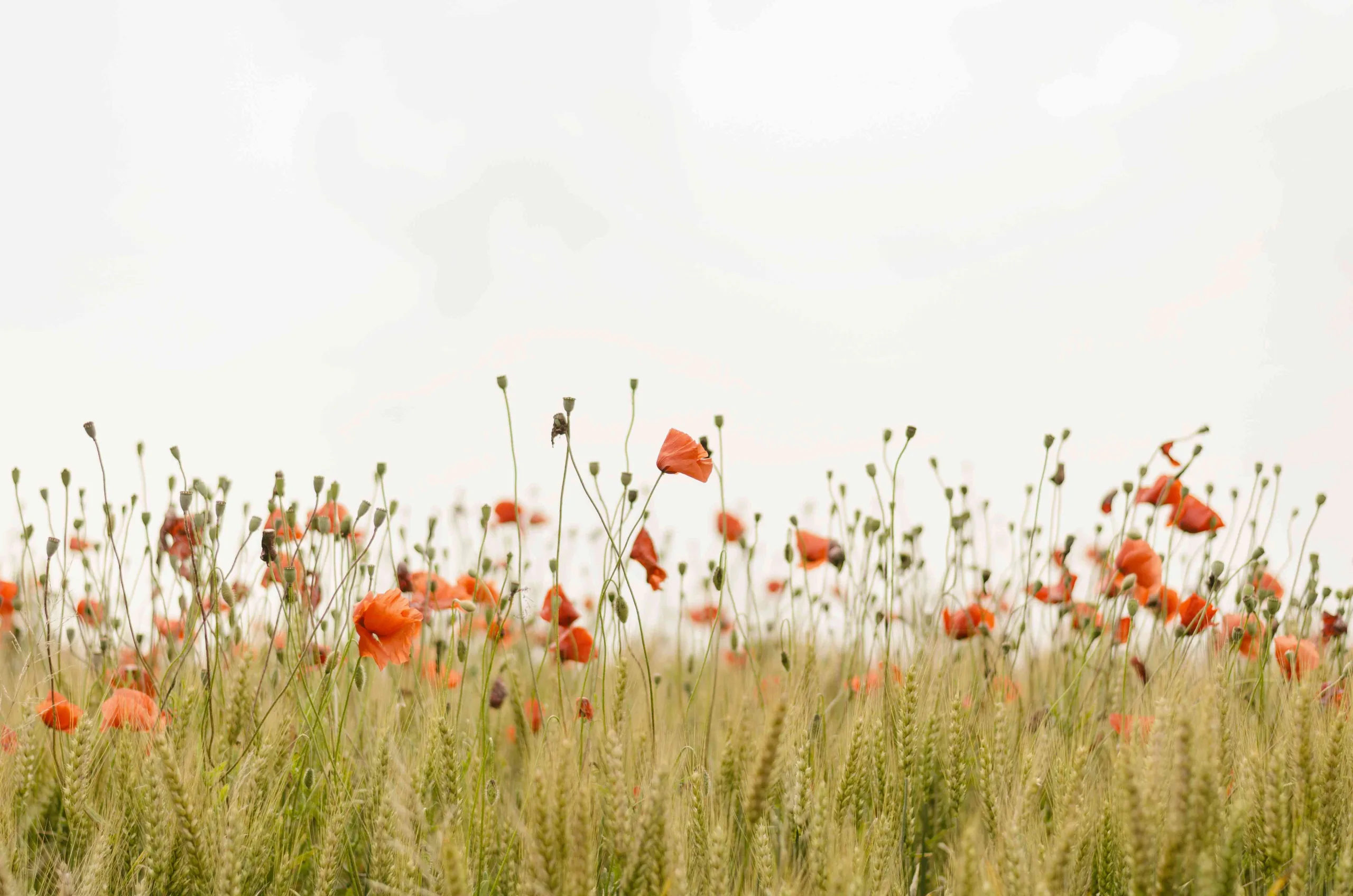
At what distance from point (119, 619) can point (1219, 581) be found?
3236mm

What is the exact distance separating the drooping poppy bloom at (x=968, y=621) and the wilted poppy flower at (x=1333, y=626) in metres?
0.98

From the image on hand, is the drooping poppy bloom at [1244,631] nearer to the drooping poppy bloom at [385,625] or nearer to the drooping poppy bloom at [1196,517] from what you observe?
the drooping poppy bloom at [1196,517]

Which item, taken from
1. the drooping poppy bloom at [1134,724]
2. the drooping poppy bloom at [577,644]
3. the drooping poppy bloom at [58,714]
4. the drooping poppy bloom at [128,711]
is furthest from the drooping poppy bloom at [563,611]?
the drooping poppy bloom at [1134,724]

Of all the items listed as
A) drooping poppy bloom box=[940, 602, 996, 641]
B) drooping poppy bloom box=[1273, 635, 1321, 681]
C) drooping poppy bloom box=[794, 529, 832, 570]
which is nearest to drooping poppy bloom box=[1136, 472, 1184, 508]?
drooping poppy bloom box=[1273, 635, 1321, 681]

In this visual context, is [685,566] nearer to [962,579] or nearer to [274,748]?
[962,579]

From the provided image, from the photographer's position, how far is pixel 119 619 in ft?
9.96

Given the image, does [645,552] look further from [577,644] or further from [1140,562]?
[1140,562]

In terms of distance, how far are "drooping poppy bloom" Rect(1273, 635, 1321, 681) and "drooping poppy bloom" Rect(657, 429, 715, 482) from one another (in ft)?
4.81

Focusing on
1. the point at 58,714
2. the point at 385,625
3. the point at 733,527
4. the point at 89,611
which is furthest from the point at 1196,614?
the point at 89,611

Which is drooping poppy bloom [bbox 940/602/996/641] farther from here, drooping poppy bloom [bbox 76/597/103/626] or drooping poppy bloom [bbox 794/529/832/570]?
drooping poppy bloom [bbox 76/597/103/626]

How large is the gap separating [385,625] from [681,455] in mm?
753

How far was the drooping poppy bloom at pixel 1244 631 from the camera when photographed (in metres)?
2.71

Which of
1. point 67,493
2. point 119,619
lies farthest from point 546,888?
point 119,619

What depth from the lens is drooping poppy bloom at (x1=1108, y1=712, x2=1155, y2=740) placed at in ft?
6.35
